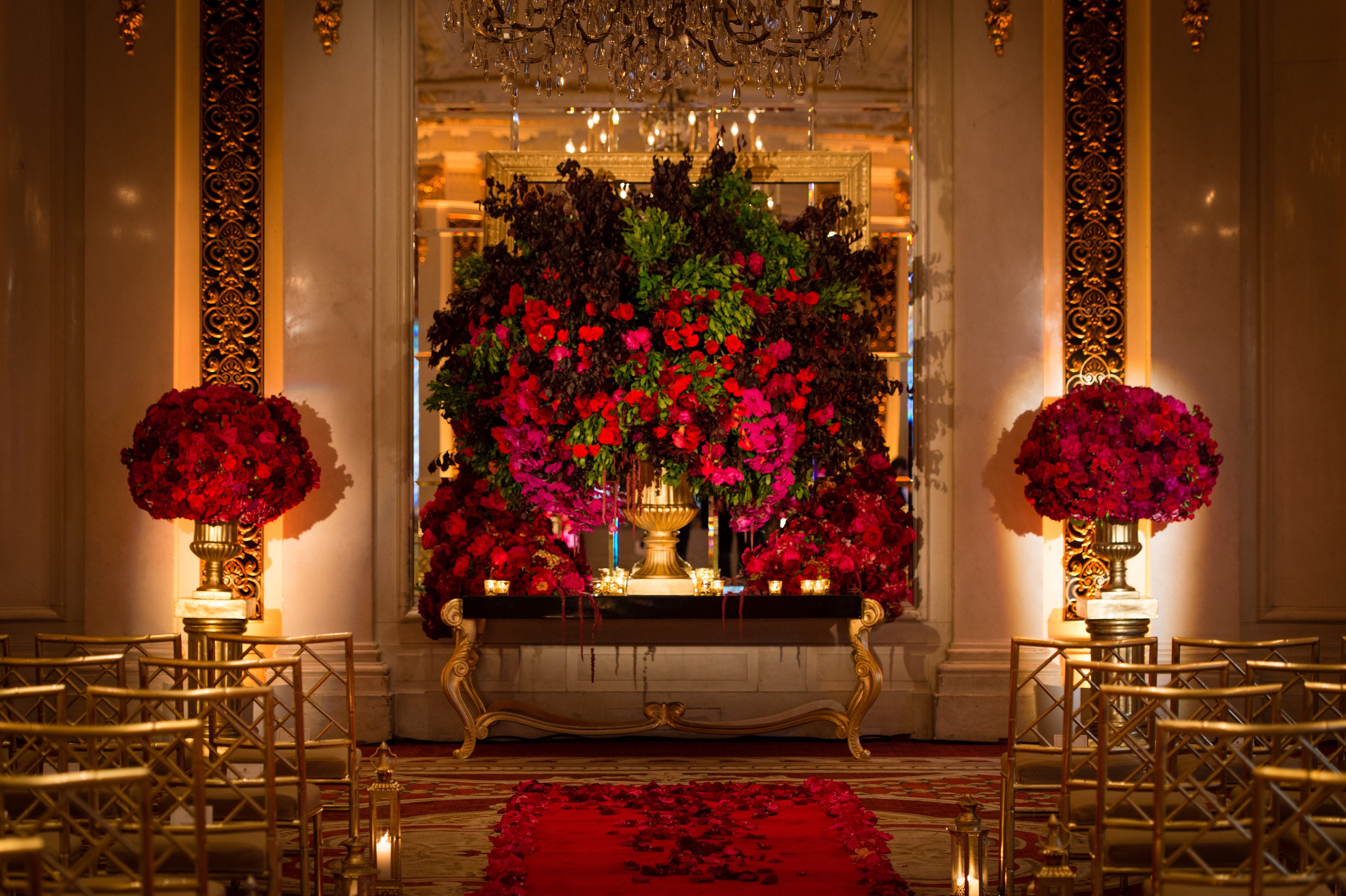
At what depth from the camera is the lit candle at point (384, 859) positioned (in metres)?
3.28

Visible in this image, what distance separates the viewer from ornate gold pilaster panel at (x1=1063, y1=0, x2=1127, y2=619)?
5938 mm

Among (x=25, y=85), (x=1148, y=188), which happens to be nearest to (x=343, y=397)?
(x=25, y=85)

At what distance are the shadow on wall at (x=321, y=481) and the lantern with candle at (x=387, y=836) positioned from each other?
253 cm

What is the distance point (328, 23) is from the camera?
5.94 metres

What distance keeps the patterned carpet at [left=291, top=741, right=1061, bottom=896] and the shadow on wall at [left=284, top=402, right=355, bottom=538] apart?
1193 mm

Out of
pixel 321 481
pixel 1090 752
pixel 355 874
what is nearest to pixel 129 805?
pixel 355 874

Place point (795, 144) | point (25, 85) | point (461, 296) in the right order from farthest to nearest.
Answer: point (795, 144) < point (25, 85) < point (461, 296)

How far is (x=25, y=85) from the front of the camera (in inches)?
227

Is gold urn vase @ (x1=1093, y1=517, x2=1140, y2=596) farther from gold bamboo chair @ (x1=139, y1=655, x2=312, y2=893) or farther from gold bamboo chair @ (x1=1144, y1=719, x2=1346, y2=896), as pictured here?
gold bamboo chair @ (x1=139, y1=655, x2=312, y2=893)

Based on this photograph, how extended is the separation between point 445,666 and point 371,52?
10.0ft

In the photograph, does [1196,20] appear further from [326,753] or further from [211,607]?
[211,607]

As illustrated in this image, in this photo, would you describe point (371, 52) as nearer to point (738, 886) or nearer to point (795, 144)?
point (795, 144)

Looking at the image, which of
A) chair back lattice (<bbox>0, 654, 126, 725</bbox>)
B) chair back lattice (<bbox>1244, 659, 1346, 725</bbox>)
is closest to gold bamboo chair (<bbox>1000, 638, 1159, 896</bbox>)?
chair back lattice (<bbox>1244, 659, 1346, 725</bbox>)

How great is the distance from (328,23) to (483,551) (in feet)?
9.01
